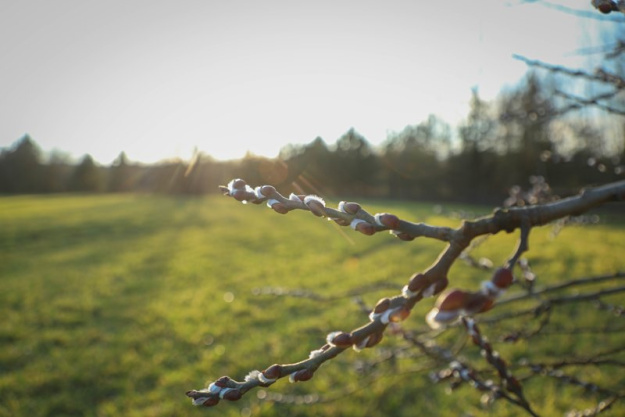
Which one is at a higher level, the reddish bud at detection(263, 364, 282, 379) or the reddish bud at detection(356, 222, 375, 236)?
the reddish bud at detection(356, 222, 375, 236)

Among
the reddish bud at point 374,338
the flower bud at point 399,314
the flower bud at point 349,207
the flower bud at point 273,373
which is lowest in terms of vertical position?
the flower bud at point 273,373

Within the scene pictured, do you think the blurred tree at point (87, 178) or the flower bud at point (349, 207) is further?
the blurred tree at point (87, 178)

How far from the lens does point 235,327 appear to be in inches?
295

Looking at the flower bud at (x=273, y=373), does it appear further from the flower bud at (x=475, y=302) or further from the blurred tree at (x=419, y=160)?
the blurred tree at (x=419, y=160)

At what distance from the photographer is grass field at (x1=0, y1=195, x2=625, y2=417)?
4.76 m

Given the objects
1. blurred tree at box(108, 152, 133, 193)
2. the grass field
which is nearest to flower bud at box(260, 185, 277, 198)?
the grass field

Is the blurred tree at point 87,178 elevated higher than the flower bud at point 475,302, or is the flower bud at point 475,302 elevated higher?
the blurred tree at point 87,178

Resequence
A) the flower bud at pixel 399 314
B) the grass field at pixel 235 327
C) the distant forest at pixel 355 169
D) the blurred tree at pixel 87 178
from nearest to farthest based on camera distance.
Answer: the flower bud at pixel 399 314 → the grass field at pixel 235 327 → the distant forest at pixel 355 169 → the blurred tree at pixel 87 178

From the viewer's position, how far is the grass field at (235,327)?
187 inches

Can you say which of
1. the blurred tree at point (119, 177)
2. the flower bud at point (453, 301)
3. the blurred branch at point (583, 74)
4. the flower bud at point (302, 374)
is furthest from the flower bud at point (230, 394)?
the blurred tree at point (119, 177)

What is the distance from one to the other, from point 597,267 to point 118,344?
12163 millimetres

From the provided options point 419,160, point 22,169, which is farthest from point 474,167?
point 22,169

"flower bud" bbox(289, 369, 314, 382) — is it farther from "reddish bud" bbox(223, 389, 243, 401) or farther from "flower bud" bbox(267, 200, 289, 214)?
"flower bud" bbox(267, 200, 289, 214)

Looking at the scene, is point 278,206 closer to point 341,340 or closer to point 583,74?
point 341,340
